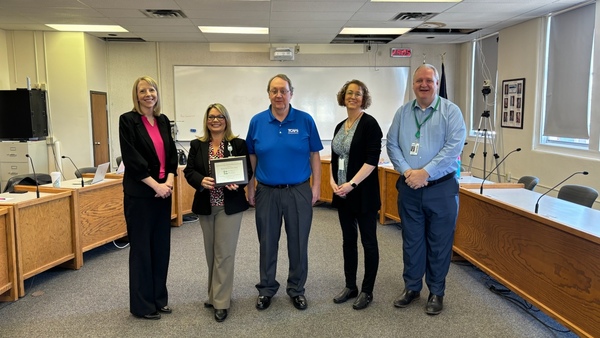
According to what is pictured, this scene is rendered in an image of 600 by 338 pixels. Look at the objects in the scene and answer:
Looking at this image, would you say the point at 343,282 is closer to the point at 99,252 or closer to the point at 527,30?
the point at 99,252

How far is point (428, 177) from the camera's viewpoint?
282 centimetres

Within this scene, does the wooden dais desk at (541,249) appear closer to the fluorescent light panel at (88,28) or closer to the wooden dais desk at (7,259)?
the wooden dais desk at (7,259)

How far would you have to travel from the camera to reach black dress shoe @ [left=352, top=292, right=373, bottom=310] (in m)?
3.06

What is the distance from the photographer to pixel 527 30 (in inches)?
250

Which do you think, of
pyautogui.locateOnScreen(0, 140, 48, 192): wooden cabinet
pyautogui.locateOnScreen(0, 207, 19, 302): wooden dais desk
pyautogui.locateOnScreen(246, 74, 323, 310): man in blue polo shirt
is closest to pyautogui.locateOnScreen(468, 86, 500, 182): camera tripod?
pyautogui.locateOnScreen(246, 74, 323, 310): man in blue polo shirt

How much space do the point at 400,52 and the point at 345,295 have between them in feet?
20.5

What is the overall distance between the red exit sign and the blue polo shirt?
234 inches

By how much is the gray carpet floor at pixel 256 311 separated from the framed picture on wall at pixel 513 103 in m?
3.59

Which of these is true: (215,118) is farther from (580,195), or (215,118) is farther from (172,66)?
(172,66)

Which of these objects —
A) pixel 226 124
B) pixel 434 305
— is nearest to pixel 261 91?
pixel 226 124

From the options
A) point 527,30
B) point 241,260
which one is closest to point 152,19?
point 241,260

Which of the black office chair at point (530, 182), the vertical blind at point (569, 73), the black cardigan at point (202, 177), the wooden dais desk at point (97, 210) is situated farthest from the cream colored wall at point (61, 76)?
the vertical blind at point (569, 73)

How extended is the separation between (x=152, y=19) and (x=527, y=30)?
5.46 m

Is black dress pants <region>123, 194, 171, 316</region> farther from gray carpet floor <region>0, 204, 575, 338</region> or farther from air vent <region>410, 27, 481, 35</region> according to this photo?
air vent <region>410, 27, 481, 35</region>
